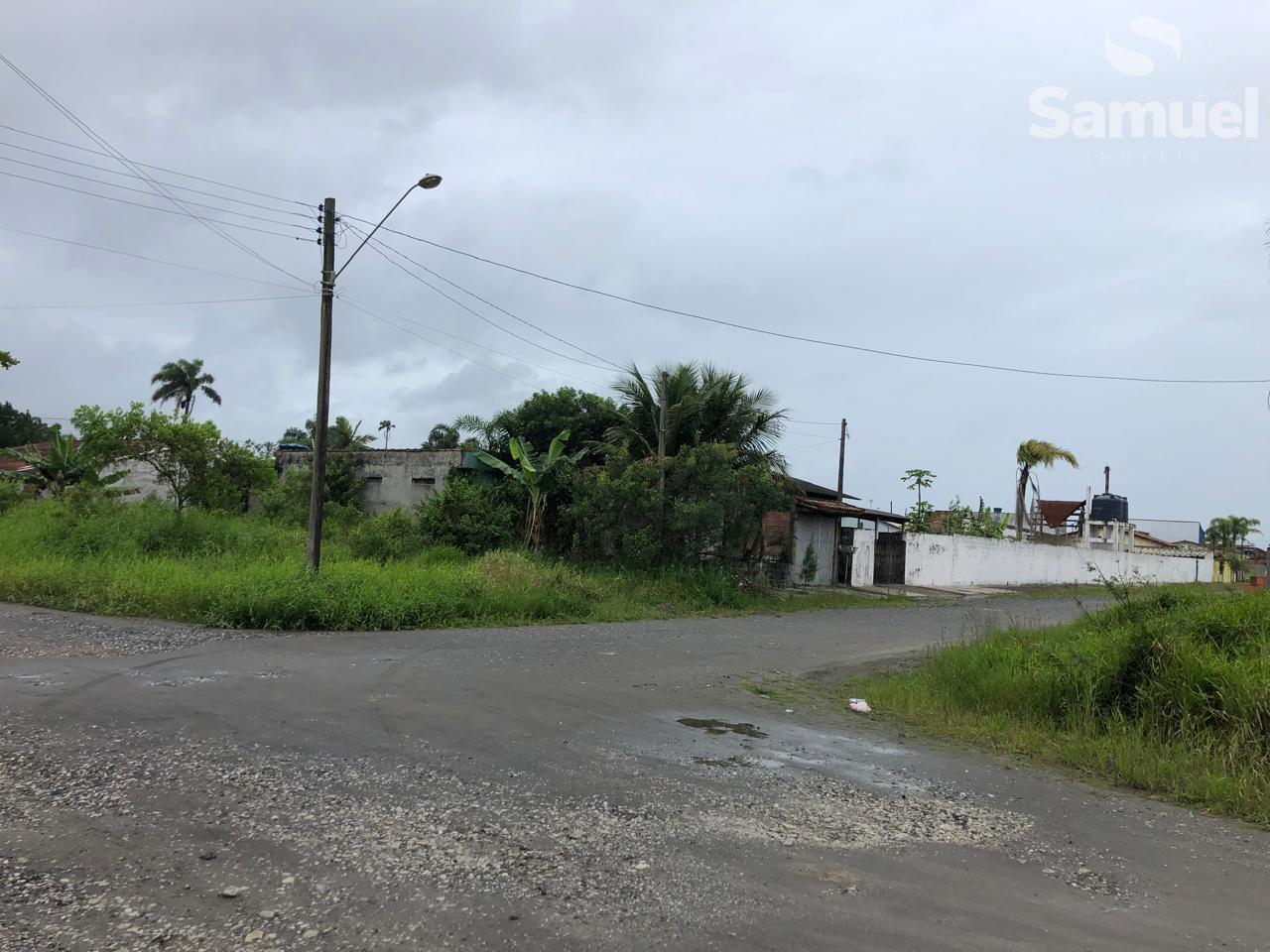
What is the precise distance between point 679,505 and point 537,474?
4310 mm

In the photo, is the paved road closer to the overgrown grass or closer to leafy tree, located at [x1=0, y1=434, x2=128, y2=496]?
the overgrown grass

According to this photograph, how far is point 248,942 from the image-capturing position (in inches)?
131

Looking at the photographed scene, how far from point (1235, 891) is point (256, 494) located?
26402mm

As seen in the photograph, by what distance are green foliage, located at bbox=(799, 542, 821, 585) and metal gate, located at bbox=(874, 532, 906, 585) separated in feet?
12.7

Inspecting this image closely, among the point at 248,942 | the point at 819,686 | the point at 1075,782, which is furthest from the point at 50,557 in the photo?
the point at 1075,782

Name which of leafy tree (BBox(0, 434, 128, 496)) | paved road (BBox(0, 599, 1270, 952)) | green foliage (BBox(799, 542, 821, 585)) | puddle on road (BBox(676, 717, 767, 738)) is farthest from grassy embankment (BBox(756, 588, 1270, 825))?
leafy tree (BBox(0, 434, 128, 496))

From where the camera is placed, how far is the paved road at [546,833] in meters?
3.56

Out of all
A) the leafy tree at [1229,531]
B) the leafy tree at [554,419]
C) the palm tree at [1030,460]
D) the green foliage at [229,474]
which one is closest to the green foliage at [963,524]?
the palm tree at [1030,460]

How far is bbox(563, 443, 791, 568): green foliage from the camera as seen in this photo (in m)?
Result: 20.6

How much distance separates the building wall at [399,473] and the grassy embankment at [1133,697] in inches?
662

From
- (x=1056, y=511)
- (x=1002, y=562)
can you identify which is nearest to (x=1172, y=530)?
(x=1056, y=511)

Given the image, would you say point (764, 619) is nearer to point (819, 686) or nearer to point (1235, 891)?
point (819, 686)

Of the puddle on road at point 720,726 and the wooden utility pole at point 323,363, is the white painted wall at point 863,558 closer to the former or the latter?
the wooden utility pole at point 323,363

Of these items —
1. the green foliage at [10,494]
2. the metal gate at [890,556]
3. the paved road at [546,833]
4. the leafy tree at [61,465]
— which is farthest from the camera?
the metal gate at [890,556]
